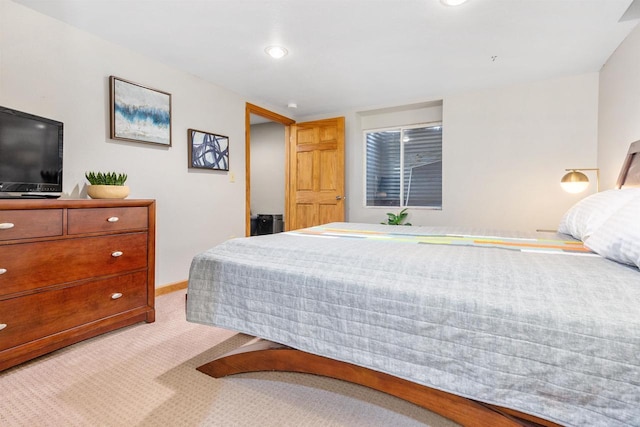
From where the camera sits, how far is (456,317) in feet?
3.14

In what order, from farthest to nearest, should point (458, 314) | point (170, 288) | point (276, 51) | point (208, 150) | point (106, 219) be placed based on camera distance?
1. point (208, 150)
2. point (170, 288)
3. point (276, 51)
4. point (106, 219)
5. point (458, 314)

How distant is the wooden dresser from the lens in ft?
5.31

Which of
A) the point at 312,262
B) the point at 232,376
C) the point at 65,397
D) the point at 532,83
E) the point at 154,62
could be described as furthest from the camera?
the point at 532,83

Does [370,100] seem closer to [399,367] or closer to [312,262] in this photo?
[312,262]

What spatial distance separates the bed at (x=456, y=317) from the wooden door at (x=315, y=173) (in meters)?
2.99

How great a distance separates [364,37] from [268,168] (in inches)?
148

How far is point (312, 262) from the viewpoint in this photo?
4.33 ft

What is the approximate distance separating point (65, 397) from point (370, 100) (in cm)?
407

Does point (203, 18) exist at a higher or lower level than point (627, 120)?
higher

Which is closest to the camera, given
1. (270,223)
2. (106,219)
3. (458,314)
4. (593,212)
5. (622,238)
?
(458,314)

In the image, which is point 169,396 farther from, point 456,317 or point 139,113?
point 139,113

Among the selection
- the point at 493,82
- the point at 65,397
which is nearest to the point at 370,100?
the point at 493,82

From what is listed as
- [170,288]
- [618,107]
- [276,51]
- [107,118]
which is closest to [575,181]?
[618,107]

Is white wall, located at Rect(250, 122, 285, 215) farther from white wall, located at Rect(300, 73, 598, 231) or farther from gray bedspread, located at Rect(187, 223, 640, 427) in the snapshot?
gray bedspread, located at Rect(187, 223, 640, 427)
